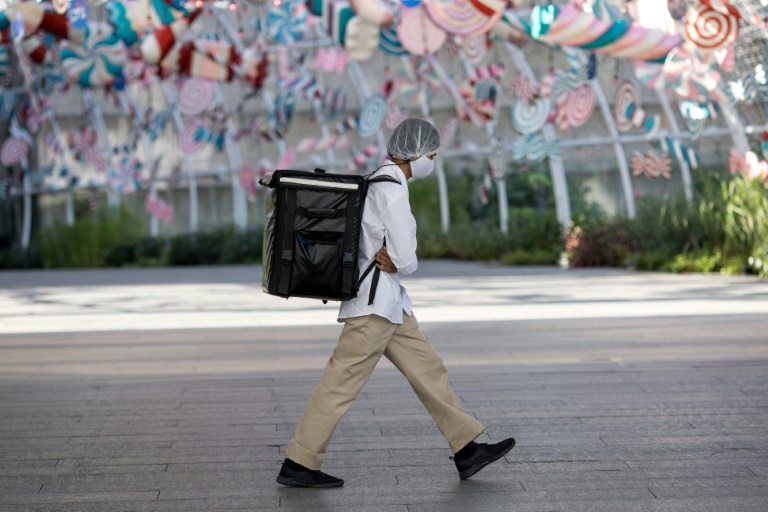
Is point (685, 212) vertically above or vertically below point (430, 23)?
below

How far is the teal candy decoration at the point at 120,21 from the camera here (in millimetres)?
12422

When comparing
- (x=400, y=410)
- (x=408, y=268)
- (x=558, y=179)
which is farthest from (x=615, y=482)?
(x=558, y=179)

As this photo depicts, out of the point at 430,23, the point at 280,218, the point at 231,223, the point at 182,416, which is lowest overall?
the point at 231,223

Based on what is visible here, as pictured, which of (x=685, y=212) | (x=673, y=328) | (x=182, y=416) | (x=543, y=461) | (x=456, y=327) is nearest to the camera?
(x=543, y=461)

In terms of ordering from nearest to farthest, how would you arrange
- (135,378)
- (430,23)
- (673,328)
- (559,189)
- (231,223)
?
1. (135,378)
2. (673,328)
3. (430,23)
4. (559,189)
5. (231,223)

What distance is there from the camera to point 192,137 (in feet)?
67.6

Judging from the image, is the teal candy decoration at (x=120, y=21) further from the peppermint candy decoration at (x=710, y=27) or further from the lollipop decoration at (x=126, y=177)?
the lollipop decoration at (x=126, y=177)

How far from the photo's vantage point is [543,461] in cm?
486

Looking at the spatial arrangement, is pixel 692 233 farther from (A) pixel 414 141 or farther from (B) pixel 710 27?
(A) pixel 414 141

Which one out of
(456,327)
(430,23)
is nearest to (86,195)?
(430,23)

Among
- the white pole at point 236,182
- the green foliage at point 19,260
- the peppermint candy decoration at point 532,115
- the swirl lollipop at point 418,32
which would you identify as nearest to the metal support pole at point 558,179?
the peppermint candy decoration at point 532,115

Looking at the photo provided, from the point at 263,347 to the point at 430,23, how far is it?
5.18 meters

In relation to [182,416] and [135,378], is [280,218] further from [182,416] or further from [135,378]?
[135,378]

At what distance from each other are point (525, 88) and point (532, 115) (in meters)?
0.48
